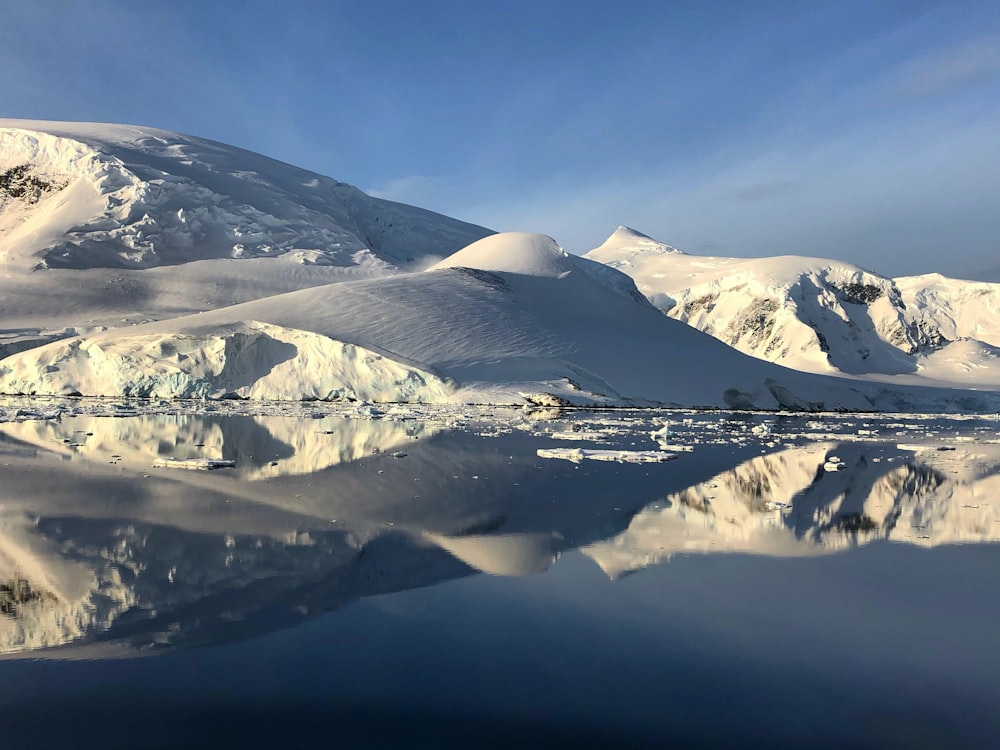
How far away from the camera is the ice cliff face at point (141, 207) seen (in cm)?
6181

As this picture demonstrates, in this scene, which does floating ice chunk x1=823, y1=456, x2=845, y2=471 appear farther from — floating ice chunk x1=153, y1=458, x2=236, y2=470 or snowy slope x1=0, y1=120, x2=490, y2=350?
snowy slope x1=0, y1=120, x2=490, y2=350

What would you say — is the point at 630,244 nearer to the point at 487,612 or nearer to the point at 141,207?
the point at 141,207

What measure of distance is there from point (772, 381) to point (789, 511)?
122 feet

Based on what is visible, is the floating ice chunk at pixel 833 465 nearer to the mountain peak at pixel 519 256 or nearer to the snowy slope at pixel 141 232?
the mountain peak at pixel 519 256

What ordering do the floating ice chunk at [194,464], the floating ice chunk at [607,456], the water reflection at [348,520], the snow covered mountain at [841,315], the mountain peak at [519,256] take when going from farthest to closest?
1. the snow covered mountain at [841,315]
2. the mountain peak at [519,256]
3. the floating ice chunk at [607,456]
4. the floating ice chunk at [194,464]
5. the water reflection at [348,520]

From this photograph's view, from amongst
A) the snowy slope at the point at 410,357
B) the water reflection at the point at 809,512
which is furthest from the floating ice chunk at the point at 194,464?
the snowy slope at the point at 410,357

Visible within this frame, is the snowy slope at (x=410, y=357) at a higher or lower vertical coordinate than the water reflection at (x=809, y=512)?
higher

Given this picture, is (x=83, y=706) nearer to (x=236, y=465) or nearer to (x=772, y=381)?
(x=236, y=465)

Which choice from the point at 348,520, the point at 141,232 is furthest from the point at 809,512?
the point at 141,232

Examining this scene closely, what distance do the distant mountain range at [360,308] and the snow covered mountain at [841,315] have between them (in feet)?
1.02

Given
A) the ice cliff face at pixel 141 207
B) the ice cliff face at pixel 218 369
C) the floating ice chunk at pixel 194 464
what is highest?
the ice cliff face at pixel 141 207

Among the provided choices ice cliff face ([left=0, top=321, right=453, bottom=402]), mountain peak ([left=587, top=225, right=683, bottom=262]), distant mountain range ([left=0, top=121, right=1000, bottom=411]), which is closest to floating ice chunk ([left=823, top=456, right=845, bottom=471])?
distant mountain range ([left=0, top=121, right=1000, bottom=411])

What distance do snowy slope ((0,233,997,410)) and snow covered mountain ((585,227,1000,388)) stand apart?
4999 cm

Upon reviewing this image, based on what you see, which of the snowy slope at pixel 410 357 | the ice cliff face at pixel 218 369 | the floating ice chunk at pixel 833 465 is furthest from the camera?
the snowy slope at pixel 410 357
